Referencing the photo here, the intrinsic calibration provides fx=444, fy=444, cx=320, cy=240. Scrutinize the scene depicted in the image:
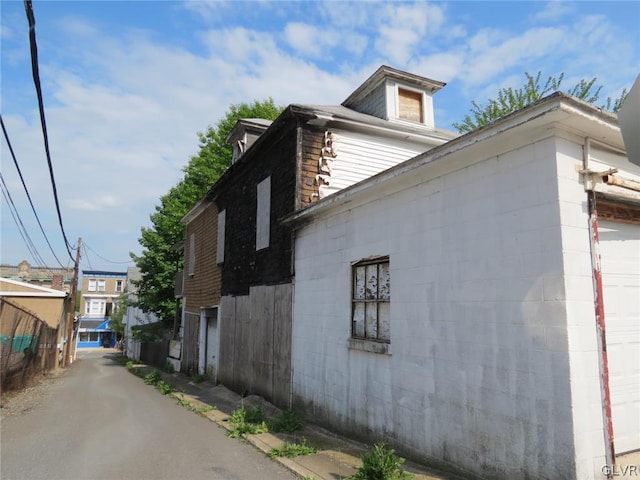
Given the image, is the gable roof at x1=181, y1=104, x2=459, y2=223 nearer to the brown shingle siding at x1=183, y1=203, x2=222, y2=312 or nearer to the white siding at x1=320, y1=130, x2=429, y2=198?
the white siding at x1=320, y1=130, x2=429, y2=198

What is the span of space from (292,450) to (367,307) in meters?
2.31

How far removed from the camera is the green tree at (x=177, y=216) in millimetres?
26766

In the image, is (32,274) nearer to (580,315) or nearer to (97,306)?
(97,306)

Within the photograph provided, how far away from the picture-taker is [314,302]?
27.2 feet

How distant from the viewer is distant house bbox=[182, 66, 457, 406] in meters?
9.77

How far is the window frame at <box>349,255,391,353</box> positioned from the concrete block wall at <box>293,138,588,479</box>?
0.13m

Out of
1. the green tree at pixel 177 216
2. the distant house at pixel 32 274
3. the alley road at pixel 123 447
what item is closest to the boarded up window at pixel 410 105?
the alley road at pixel 123 447

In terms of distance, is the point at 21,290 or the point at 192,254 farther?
the point at 21,290

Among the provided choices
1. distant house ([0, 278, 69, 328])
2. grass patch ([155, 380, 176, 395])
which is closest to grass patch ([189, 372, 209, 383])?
grass patch ([155, 380, 176, 395])

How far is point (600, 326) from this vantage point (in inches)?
162

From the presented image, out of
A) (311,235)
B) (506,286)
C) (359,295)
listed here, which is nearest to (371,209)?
(359,295)

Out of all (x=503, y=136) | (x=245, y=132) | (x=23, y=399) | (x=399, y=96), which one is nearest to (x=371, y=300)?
(x=503, y=136)

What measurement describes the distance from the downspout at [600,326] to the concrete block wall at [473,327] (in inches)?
8.5

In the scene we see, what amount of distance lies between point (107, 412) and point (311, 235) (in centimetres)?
624
